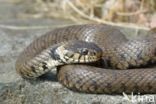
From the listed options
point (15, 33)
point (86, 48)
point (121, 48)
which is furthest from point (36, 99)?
point (15, 33)

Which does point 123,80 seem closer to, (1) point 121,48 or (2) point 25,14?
(1) point 121,48

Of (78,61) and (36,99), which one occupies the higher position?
(78,61)

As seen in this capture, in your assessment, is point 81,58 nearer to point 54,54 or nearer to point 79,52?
point 79,52

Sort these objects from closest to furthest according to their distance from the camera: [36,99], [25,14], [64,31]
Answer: [36,99] → [64,31] → [25,14]

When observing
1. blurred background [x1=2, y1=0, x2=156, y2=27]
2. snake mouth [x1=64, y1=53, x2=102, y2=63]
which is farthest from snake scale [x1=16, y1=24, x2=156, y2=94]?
blurred background [x1=2, y1=0, x2=156, y2=27]
